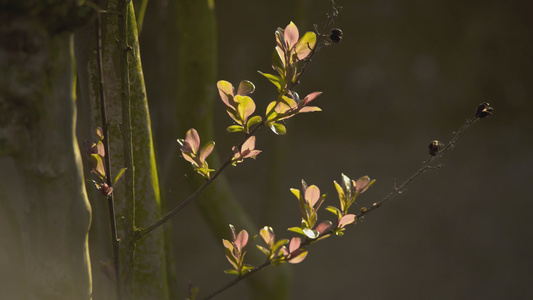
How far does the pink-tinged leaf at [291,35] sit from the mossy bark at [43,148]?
13.5 inches

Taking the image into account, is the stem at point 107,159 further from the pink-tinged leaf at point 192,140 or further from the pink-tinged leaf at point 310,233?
the pink-tinged leaf at point 310,233

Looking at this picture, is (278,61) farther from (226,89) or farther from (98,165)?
(98,165)

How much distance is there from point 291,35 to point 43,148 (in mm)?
439

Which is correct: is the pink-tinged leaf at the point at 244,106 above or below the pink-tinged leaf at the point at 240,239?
above

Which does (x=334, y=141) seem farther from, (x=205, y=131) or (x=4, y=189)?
(x=4, y=189)

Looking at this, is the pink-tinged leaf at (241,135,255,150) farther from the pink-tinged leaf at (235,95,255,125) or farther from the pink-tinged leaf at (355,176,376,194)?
the pink-tinged leaf at (355,176,376,194)

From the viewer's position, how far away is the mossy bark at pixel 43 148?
2.80ft

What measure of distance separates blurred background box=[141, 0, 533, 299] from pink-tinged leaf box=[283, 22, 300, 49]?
1.78 metres

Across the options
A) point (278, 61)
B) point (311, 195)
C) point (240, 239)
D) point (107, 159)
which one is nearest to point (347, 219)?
point (311, 195)

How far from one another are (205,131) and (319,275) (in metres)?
1.44

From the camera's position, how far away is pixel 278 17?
116 inches

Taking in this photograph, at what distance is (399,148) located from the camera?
10.6 ft

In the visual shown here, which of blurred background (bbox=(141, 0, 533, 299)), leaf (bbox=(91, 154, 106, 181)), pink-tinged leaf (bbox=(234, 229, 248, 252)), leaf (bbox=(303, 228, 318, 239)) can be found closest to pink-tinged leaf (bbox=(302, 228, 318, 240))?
leaf (bbox=(303, 228, 318, 239))

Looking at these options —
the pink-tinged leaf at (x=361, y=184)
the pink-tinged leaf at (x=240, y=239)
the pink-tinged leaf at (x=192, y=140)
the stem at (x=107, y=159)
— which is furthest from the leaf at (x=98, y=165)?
the pink-tinged leaf at (x=361, y=184)
